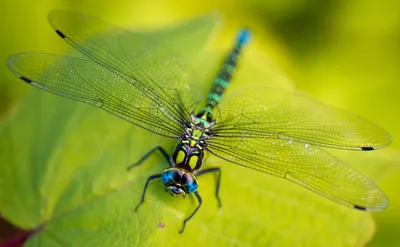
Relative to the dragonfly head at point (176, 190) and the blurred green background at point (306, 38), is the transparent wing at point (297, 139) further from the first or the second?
the blurred green background at point (306, 38)

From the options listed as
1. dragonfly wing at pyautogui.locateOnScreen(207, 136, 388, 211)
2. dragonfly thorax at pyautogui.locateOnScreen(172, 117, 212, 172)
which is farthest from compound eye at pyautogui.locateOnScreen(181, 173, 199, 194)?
dragonfly wing at pyautogui.locateOnScreen(207, 136, 388, 211)

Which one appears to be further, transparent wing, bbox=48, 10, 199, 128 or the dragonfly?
transparent wing, bbox=48, 10, 199, 128

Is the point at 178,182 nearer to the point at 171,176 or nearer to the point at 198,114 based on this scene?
the point at 171,176

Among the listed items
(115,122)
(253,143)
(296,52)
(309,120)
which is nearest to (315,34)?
(296,52)

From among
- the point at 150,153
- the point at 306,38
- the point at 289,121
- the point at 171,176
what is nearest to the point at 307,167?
the point at 289,121

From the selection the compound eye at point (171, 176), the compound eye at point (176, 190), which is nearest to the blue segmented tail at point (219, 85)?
the compound eye at point (171, 176)

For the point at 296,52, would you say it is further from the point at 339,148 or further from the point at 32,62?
the point at 32,62

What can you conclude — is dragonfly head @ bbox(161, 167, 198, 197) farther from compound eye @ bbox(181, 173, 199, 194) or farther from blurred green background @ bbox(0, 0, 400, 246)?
blurred green background @ bbox(0, 0, 400, 246)
